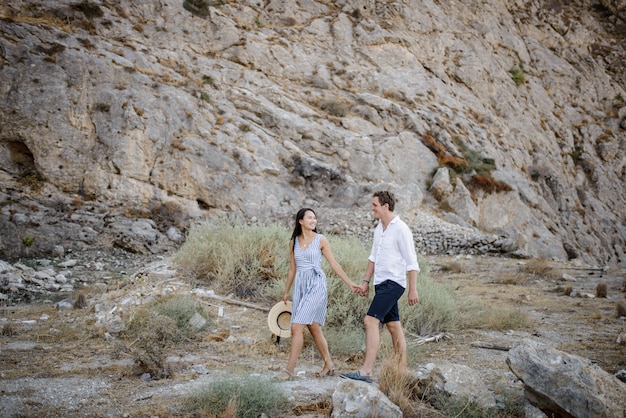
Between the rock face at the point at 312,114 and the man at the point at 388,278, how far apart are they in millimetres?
11387

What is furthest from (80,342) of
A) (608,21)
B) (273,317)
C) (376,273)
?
(608,21)

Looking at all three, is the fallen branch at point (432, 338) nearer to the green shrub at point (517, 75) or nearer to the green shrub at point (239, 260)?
the green shrub at point (239, 260)

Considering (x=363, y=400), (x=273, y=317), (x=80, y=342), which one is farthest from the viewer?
(x=80, y=342)

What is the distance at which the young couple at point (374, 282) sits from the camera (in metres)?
4.32

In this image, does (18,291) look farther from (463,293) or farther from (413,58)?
(413,58)

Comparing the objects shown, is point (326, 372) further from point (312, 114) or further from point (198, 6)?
point (198, 6)

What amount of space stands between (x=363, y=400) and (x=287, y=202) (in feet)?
47.2

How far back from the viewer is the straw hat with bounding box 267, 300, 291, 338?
16.7ft

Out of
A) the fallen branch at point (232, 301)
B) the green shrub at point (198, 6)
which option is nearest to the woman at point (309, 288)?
the fallen branch at point (232, 301)

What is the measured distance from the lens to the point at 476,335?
6672 millimetres

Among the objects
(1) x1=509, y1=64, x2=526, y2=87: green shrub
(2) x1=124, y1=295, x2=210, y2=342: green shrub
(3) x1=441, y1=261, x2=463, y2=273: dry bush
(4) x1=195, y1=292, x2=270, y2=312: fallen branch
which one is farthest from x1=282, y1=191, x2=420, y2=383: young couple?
(1) x1=509, y1=64, x2=526, y2=87: green shrub

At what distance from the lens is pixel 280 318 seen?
17.0 feet

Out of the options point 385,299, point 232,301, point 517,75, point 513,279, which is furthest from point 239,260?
point 517,75

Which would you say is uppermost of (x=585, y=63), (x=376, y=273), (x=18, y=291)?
(x=585, y=63)
